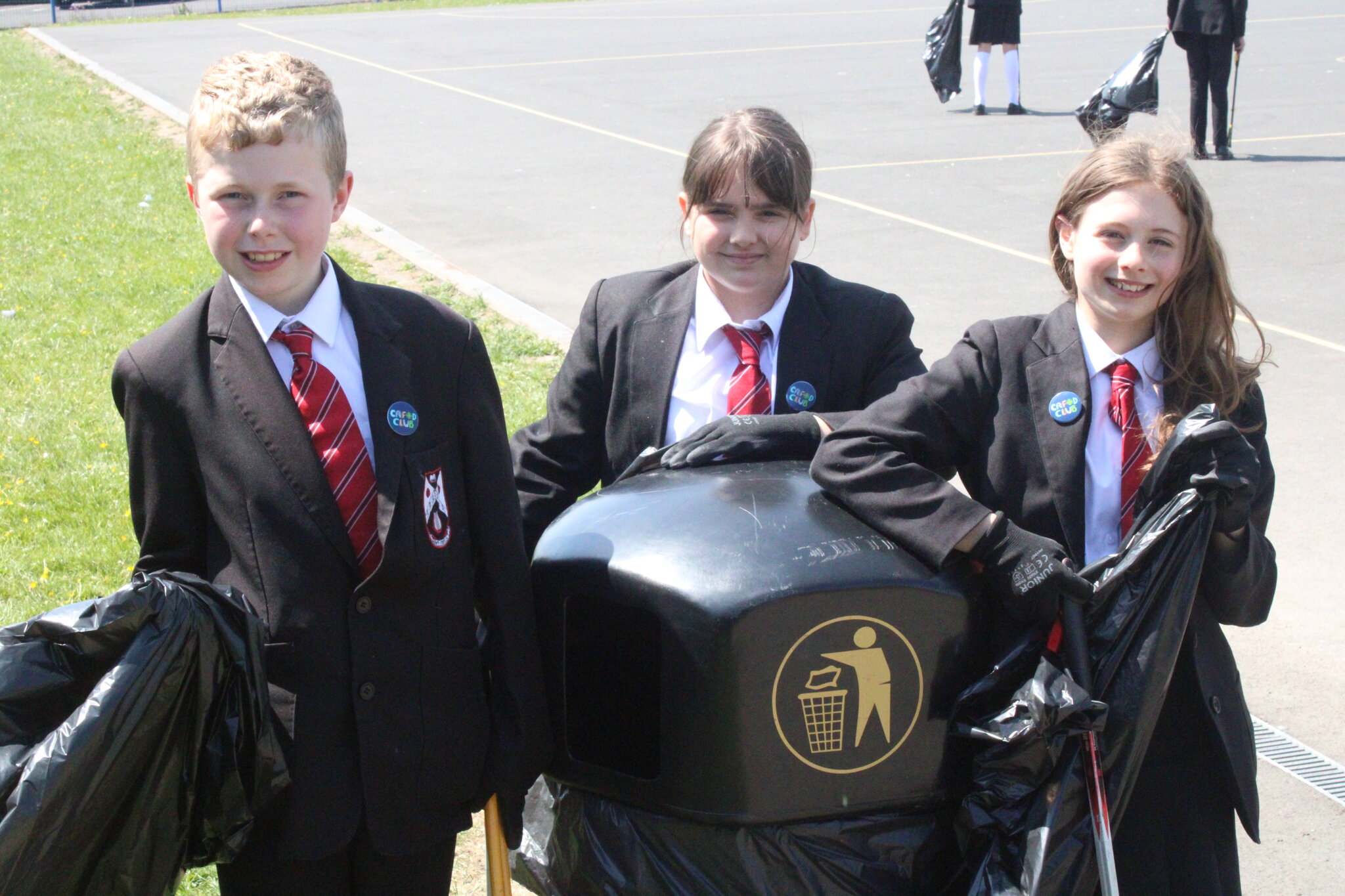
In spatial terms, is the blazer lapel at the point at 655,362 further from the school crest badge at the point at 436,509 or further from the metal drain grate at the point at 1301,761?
the metal drain grate at the point at 1301,761

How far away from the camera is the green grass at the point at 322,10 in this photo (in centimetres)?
3097

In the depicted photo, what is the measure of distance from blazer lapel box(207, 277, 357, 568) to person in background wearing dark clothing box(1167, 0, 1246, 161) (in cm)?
1014

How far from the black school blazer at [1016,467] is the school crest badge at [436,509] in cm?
54

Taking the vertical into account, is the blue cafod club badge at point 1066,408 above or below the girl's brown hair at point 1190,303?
below

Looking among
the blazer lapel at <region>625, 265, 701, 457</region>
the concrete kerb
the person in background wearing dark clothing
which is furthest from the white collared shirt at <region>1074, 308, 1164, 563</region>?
the person in background wearing dark clothing

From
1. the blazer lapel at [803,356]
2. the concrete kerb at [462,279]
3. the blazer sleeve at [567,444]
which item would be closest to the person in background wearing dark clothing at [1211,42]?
→ the concrete kerb at [462,279]

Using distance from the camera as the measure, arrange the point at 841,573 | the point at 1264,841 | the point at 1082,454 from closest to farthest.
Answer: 1. the point at 841,573
2. the point at 1082,454
3. the point at 1264,841

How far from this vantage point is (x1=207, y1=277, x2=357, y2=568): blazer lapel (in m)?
1.83

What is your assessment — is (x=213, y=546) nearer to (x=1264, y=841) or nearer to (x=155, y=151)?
(x=1264, y=841)

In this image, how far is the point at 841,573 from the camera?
1.80m

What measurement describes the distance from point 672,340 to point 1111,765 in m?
1.06

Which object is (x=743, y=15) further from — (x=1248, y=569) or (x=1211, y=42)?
(x=1248, y=569)

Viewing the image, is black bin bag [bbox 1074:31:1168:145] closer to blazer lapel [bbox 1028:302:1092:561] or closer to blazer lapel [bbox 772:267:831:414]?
blazer lapel [bbox 1028:302:1092:561]

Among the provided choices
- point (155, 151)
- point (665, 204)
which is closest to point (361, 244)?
point (665, 204)
